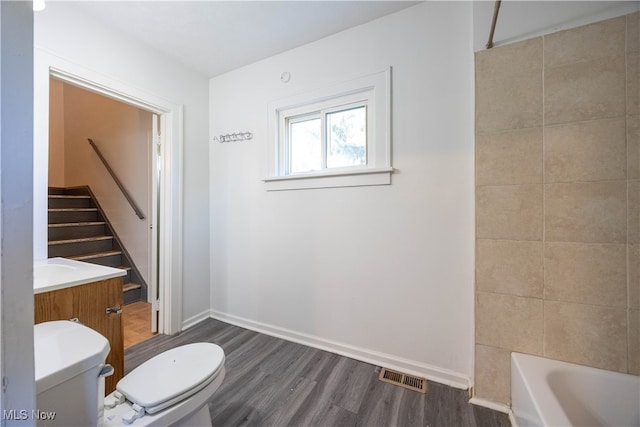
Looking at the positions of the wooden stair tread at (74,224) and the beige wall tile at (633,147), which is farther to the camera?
the wooden stair tread at (74,224)

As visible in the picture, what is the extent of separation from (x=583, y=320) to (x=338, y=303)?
131 cm

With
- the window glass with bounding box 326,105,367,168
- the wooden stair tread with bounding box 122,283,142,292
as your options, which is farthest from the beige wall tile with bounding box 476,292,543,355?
the wooden stair tread with bounding box 122,283,142,292

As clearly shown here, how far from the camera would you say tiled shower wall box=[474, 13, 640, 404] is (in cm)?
108

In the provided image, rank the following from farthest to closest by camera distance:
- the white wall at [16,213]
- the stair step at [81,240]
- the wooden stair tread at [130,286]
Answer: the wooden stair tread at [130,286]
the stair step at [81,240]
the white wall at [16,213]

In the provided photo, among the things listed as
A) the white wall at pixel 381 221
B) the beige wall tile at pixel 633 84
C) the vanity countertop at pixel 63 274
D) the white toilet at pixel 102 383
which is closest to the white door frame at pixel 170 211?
the white wall at pixel 381 221

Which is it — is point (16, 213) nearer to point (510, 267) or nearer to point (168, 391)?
point (168, 391)

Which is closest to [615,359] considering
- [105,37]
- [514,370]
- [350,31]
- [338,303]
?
[514,370]

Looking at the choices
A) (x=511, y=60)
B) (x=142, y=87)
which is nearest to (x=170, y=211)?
(x=142, y=87)

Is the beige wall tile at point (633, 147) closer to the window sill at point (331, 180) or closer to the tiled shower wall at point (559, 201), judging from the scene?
the tiled shower wall at point (559, 201)

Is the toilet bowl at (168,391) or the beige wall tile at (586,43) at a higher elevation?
the beige wall tile at (586,43)

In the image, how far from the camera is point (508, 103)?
4.16ft

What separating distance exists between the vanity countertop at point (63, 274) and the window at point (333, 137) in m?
1.22

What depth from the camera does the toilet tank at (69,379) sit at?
24.6 inches

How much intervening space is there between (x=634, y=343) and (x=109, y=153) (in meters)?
4.80
